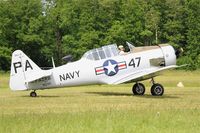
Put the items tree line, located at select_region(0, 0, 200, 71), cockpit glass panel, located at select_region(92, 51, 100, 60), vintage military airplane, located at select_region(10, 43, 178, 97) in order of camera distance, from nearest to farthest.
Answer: vintage military airplane, located at select_region(10, 43, 178, 97) → cockpit glass panel, located at select_region(92, 51, 100, 60) → tree line, located at select_region(0, 0, 200, 71)

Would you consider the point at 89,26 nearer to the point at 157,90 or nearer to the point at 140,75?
the point at 157,90

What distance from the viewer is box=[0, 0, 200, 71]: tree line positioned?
73312 mm

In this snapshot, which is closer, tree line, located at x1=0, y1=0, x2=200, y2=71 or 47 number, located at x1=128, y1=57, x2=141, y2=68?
47 number, located at x1=128, y1=57, x2=141, y2=68

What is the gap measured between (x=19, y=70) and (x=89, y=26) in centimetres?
5273

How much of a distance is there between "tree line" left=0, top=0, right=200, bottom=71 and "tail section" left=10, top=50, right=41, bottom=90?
49.0m

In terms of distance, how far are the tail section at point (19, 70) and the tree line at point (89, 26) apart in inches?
1929

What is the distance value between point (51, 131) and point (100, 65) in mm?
12573

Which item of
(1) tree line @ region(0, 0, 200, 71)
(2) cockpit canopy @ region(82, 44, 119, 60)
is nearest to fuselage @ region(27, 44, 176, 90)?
(2) cockpit canopy @ region(82, 44, 119, 60)

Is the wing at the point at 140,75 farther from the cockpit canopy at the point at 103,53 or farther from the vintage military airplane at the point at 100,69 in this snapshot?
the cockpit canopy at the point at 103,53

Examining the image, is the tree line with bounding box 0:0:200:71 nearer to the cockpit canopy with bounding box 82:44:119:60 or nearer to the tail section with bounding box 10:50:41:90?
the cockpit canopy with bounding box 82:44:119:60

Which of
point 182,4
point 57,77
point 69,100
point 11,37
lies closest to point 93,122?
point 69,100

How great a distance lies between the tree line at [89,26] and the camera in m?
73.3

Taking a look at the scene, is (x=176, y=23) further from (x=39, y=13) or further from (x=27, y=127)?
(x=27, y=127)

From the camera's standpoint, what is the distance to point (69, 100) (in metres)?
20.7
